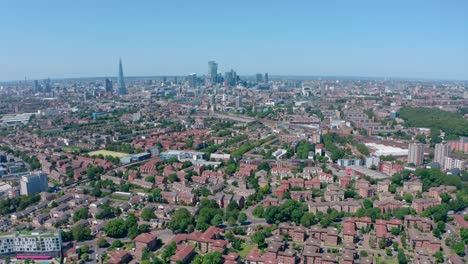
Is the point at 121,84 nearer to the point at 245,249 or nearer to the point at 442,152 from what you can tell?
the point at 442,152

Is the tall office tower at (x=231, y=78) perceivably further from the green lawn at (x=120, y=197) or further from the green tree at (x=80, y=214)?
the green tree at (x=80, y=214)

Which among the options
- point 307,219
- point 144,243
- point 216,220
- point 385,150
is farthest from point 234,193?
point 385,150

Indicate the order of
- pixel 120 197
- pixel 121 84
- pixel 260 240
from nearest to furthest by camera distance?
1. pixel 260 240
2. pixel 120 197
3. pixel 121 84

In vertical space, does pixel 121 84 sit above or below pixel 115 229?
above

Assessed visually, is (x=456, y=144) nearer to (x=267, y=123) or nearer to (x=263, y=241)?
(x=267, y=123)

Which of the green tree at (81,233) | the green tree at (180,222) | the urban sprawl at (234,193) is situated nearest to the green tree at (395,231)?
the urban sprawl at (234,193)

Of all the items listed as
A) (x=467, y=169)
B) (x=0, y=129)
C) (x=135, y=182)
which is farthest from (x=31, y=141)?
(x=467, y=169)
